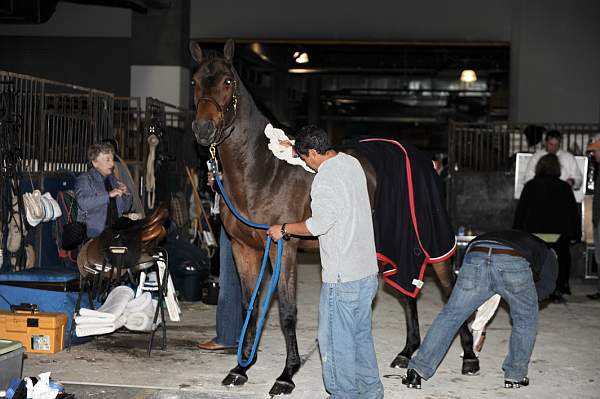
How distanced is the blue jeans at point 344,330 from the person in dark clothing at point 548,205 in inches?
179

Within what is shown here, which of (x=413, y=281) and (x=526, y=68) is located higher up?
(x=526, y=68)

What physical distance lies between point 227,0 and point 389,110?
17.1 meters

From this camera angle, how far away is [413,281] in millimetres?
5461

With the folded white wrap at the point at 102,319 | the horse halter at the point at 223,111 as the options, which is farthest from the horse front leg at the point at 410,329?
the folded white wrap at the point at 102,319

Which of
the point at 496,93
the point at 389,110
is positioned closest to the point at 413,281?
the point at 496,93

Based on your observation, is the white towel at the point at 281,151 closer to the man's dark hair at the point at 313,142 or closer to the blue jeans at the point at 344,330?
the man's dark hair at the point at 313,142

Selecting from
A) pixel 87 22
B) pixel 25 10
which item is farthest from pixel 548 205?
pixel 87 22

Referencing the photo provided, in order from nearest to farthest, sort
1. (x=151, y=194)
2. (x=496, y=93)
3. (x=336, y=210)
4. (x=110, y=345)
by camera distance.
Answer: (x=336, y=210)
(x=110, y=345)
(x=151, y=194)
(x=496, y=93)

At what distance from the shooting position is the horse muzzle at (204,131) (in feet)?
15.5

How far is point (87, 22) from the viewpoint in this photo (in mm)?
15375

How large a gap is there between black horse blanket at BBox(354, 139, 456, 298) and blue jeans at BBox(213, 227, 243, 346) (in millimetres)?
1140

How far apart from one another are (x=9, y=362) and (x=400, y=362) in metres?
2.54

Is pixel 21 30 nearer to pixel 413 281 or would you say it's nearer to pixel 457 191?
pixel 457 191

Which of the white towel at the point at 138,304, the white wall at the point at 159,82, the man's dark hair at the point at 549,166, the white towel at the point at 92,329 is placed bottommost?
the white towel at the point at 92,329
